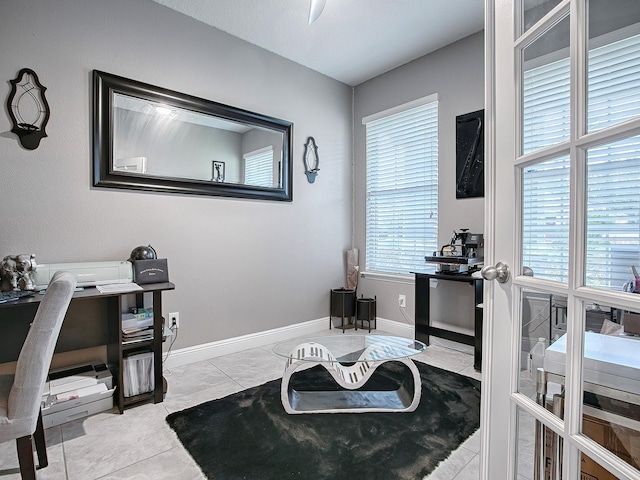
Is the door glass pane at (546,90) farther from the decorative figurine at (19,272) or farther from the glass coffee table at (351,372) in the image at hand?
the decorative figurine at (19,272)

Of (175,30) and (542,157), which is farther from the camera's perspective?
(175,30)

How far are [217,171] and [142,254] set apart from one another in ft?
3.12

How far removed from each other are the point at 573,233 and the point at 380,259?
9.81ft

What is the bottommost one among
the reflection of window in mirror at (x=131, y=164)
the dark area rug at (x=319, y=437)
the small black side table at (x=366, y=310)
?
the dark area rug at (x=319, y=437)

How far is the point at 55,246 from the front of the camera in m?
2.18

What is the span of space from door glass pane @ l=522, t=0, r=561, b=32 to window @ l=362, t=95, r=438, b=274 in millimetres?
2370

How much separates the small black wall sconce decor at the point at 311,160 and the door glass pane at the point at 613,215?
2.93 metres

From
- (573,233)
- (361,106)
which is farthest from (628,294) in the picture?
(361,106)

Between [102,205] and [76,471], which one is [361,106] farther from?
[76,471]

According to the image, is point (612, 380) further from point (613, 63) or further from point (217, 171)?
point (217, 171)

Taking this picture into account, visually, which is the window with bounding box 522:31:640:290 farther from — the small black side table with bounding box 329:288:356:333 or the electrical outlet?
the small black side table with bounding box 329:288:356:333

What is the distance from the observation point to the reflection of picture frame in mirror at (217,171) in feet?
9.41

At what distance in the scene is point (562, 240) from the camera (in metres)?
0.86

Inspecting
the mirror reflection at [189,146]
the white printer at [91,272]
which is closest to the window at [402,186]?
the mirror reflection at [189,146]
